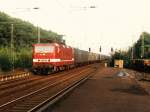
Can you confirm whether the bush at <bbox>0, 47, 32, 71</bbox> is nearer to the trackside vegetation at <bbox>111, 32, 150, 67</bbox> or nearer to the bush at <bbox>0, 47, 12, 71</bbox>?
the bush at <bbox>0, 47, 12, 71</bbox>

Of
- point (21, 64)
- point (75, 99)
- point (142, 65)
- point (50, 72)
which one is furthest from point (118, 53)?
point (75, 99)

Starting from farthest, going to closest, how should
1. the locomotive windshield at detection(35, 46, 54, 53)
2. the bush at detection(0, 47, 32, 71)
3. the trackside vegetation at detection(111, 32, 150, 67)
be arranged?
the trackside vegetation at detection(111, 32, 150, 67), the bush at detection(0, 47, 32, 71), the locomotive windshield at detection(35, 46, 54, 53)

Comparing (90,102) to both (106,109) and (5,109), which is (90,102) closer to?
(106,109)

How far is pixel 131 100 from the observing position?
1873 cm

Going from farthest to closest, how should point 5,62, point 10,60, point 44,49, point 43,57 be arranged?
point 5,62
point 10,60
point 44,49
point 43,57

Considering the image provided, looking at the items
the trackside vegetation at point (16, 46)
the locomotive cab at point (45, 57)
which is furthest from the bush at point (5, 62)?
the locomotive cab at point (45, 57)

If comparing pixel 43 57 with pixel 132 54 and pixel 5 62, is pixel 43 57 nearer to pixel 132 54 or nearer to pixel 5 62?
pixel 5 62

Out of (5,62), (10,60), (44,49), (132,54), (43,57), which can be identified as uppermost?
(132,54)

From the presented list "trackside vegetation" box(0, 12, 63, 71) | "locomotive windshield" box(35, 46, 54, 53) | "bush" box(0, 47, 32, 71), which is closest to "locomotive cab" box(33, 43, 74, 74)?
"locomotive windshield" box(35, 46, 54, 53)

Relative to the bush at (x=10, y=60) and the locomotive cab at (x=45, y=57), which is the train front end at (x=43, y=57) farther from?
the bush at (x=10, y=60)

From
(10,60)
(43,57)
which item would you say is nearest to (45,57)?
(43,57)

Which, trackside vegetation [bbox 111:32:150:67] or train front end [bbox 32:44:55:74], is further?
trackside vegetation [bbox 111:32:150:67]

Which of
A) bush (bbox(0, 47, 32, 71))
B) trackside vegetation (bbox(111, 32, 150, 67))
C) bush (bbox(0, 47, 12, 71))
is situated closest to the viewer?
bush (bbox(0, 47, 12, 71))

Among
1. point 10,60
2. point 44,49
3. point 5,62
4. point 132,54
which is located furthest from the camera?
point 132,54
